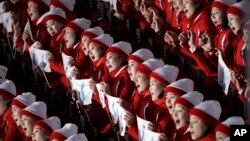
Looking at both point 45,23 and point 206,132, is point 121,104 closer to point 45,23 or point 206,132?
point 206,132

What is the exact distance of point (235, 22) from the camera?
220 inches

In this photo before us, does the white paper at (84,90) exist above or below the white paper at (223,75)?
below

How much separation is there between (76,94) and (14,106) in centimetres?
44

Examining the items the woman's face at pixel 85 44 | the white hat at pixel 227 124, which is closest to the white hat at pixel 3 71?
the woman's face at pixel 85 44

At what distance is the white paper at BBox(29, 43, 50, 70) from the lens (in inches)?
265

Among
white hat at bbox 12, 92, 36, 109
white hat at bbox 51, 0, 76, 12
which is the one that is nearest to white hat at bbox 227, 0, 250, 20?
white hat at bbox 12, 92, 36, 109

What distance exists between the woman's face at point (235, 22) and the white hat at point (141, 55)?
657mm

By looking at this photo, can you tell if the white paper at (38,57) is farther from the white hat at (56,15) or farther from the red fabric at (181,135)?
the red fabric at (181,135)

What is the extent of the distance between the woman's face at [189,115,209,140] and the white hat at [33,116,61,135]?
1.22 m

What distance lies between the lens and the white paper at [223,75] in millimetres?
5328

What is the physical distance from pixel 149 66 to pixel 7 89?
130 cm

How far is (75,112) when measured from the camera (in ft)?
20.7

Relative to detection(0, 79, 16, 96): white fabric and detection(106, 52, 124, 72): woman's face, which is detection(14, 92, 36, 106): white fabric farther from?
detection(106, 52, 124, 72): woman's face

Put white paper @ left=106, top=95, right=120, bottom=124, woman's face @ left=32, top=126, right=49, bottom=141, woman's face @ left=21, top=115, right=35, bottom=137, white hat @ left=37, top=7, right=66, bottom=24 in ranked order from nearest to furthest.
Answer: white paper @ left=106, top=95, right=120, bottom=124 < woman's face @ left=32, top=126, right=49, bottom=141 < woman's face @ left=21, top=115, right=35, bottom=137 < white hat @ left=37, top=7, right=66, bottom=24
